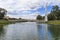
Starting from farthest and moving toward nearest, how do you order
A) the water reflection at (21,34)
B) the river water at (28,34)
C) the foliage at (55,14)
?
the foliage at (55,14) → the river water at (28,34) → the water reflection at (21,34)

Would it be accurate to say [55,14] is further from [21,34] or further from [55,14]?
[21,34]

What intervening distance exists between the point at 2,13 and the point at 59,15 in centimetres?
4548

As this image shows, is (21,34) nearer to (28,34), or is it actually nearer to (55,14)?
(28,34)

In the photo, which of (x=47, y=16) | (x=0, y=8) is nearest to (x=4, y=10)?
(x=0, y=8)

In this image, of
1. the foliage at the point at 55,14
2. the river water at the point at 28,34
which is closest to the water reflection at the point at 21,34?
the river water at the point at 28,34

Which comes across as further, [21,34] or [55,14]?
[55,14]

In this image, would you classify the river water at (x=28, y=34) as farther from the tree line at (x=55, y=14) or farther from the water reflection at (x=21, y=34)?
the tree line at (x=55, y=14)

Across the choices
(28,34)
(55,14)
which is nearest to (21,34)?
(28,34)

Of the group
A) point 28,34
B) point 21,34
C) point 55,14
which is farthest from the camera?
point 55,14

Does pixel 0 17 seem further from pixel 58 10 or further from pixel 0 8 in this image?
pixel 58 10

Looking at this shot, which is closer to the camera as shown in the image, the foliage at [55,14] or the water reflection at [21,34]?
the water reflection at [21,34]

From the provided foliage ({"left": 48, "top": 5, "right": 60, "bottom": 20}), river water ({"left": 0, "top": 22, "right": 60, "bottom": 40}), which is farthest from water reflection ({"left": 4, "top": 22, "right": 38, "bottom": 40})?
foliage ({"left": 48, "top": 5, "right": 60, "bottom": 20})

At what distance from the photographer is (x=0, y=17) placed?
155500mm

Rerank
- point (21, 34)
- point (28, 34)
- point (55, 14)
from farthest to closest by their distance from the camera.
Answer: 1. point (55, 14)
2. point (21, 34)
3. point (28, 34)
